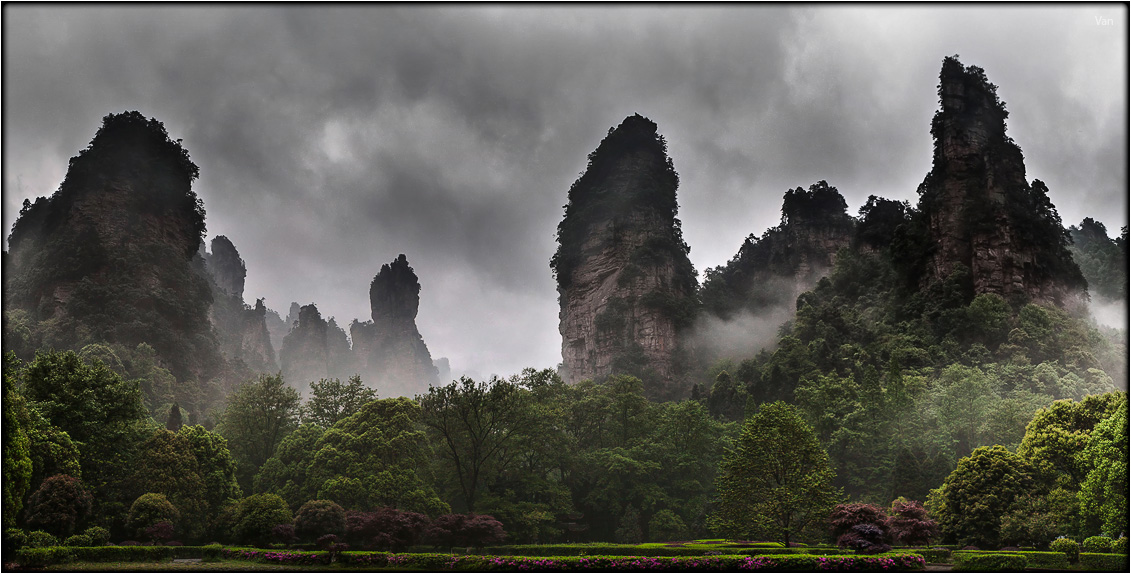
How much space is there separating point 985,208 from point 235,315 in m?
139

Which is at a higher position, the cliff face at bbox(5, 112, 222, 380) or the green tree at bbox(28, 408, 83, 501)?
the cliff face at bbox(5, 112, 222, 380)

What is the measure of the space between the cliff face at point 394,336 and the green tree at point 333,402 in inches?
3968

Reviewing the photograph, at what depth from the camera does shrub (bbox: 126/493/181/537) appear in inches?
1092

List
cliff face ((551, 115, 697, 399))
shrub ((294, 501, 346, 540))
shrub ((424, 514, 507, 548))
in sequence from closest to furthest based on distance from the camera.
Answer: shrub ((294, 501, 346, 540)) → shrub ((424, 514, 507, 548)) → cliff face ((551, 115, 697, 399))

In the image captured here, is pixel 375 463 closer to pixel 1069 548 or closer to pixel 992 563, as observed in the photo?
pixel 992 563

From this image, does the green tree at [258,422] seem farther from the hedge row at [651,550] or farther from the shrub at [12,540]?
the shrub at [12,540]

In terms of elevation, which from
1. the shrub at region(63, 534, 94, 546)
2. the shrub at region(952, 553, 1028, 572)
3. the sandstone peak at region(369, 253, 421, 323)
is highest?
the sandstone peak at region(369, 253, 421, 323)

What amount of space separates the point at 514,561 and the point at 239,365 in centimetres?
8050

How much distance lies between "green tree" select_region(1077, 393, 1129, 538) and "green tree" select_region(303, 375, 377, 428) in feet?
124

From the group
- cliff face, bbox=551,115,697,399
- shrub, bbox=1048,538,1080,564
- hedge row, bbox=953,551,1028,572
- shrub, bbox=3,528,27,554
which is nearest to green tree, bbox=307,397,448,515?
shrub, bbox=3,528,27,554

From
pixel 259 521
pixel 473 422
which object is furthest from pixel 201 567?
pixel 473 422

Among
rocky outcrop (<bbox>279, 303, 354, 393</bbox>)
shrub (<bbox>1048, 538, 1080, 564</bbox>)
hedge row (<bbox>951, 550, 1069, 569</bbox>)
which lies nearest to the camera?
shrub (<bbox>1048, 538, 1080, 564</bbox>)

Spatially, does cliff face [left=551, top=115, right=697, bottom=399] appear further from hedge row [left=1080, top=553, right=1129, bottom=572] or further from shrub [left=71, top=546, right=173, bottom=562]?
shrub [left=71, top=546, right=173, bottom=562]

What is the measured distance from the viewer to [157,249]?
72188mm
